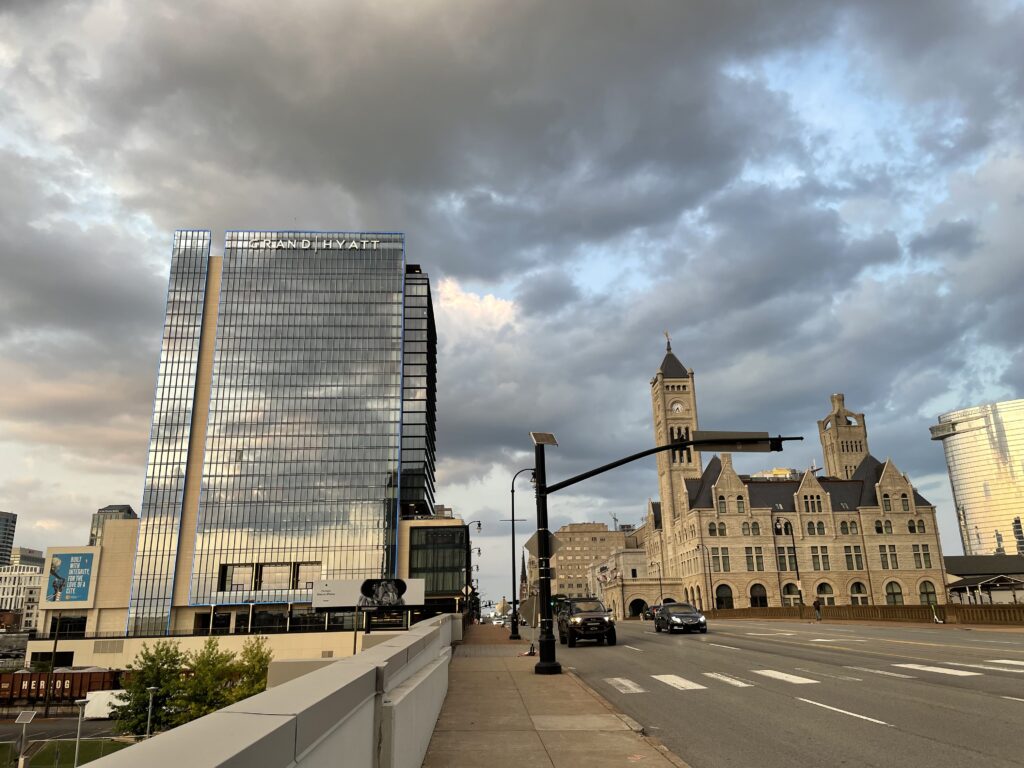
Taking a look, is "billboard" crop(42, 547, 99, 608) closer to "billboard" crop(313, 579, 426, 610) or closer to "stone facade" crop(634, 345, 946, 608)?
"billboard" crop(313, 579, 426, 610)

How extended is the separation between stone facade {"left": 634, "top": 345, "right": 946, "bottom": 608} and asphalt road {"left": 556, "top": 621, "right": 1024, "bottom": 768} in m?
Answer: 90.7

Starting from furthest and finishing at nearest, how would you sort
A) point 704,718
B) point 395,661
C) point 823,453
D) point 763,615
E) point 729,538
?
1. point 823,453
2. point 729,538
3. point 763,615
4. point 704,718
5. point 395,661

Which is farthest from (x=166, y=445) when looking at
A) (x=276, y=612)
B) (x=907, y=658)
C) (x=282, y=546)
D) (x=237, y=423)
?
(x=907, y=658)

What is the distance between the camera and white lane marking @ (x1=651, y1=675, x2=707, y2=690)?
16.4m

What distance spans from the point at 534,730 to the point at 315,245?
439 ft

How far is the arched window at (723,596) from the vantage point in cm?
10950

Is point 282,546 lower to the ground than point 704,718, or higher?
higher

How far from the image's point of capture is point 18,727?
56.5m

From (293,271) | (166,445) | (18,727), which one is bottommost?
(18,727)

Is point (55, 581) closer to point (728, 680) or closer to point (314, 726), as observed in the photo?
point (728, 680)

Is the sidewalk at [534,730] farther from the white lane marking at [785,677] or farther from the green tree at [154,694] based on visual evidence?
the green tree at [154,694]

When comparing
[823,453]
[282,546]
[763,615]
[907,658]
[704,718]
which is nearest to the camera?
[704,718]

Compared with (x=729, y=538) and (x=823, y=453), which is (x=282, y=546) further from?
(x=823, y=453)

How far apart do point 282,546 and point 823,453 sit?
11761 centimetres
